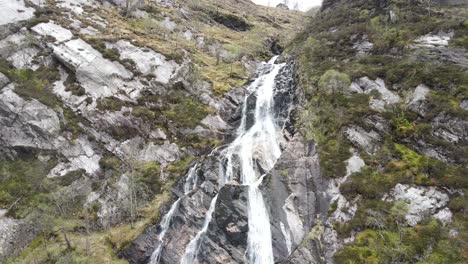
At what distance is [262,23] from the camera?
371ft

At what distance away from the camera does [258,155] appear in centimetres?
3722

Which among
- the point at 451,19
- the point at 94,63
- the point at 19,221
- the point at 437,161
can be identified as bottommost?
the point at 19,221

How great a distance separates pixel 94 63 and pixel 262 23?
7481 centimetres

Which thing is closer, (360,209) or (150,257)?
(360,209)

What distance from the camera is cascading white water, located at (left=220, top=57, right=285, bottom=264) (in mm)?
29172

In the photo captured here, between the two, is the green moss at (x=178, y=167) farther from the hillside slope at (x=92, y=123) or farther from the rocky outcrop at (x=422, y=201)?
the rocky outcrop at (x=422, y=201)

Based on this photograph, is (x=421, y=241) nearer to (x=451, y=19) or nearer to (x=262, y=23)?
(x=451, y=19)

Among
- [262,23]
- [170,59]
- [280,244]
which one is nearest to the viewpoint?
[280,244]

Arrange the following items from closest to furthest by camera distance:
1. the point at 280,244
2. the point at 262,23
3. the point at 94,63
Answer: the point at 280,244
the point at 94,63
the point at 262,23

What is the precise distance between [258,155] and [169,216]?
1147cm

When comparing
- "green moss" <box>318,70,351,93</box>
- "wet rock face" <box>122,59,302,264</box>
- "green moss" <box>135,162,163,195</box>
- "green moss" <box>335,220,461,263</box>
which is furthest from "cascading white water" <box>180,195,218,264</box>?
"green moss" <box>318,70,351,93</box>

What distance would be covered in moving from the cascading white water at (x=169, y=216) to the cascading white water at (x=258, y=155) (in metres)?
3.84

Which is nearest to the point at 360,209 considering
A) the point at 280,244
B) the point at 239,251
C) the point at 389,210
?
the point at 389,210

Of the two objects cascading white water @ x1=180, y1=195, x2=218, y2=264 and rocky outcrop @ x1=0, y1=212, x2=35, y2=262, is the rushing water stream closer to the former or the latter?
cascading white water @ x1=180, y1=195, x2=218, y2=264
